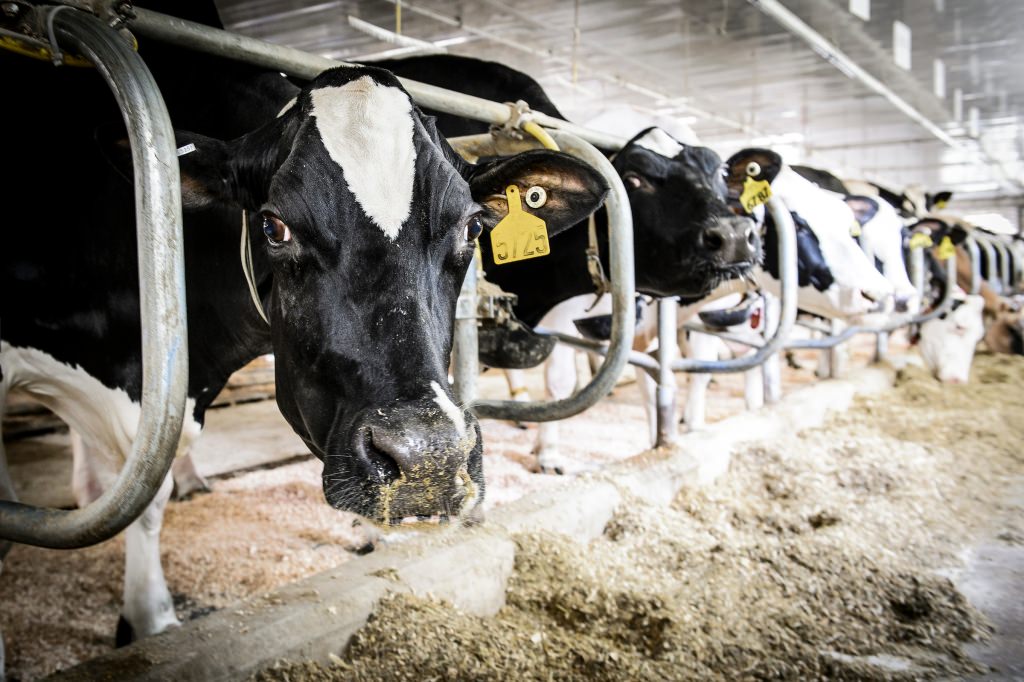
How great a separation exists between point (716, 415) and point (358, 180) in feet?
18.4

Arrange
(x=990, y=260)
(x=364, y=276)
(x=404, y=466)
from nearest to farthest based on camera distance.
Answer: (x=404, y=466), (x=364, y=276), (x=990, y=260)

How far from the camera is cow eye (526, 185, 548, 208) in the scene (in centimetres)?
190

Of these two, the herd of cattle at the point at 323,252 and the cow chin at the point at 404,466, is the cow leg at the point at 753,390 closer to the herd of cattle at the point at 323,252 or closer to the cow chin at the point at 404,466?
the herd of cattle at the point at 323,252

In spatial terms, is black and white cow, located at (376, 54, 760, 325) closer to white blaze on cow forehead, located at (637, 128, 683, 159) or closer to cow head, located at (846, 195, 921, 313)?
white blaze on cow forehead, located at (637, 128, 683, 159)

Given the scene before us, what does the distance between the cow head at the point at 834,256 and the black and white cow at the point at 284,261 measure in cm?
250

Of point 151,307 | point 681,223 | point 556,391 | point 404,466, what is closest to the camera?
point 151,307

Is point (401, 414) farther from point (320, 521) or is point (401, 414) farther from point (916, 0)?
point (916, 0)

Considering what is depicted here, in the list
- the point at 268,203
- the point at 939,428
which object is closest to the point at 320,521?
the point at 268,203

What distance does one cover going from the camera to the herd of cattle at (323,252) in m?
1.31

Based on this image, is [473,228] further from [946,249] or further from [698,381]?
[946,249]

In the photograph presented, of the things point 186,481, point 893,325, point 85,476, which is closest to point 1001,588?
point 85,476

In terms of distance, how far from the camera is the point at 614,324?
211 centimetres

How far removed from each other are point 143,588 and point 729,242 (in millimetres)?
2303

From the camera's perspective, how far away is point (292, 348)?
1456mm
